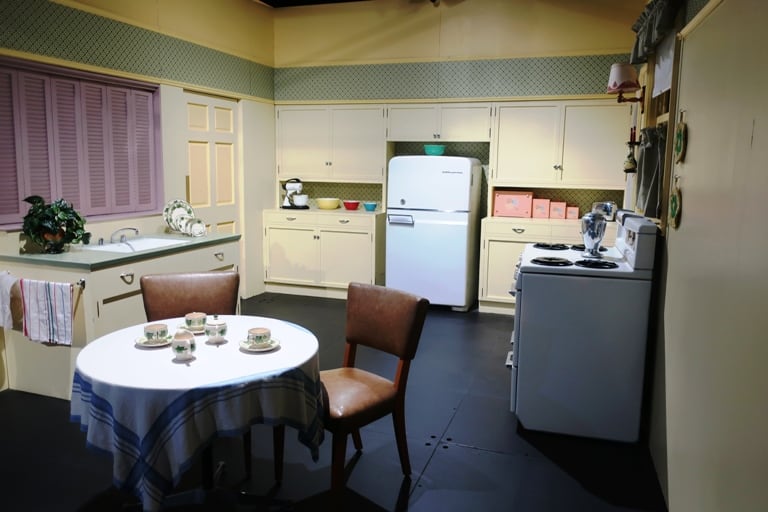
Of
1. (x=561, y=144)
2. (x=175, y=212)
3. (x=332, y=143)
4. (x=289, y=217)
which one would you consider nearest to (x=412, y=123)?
(x=332, y=143)

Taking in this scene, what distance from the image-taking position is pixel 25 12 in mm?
3414

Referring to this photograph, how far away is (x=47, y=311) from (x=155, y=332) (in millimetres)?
1418

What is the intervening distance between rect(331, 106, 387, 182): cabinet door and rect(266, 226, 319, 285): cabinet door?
69cm

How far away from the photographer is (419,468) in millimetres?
2695

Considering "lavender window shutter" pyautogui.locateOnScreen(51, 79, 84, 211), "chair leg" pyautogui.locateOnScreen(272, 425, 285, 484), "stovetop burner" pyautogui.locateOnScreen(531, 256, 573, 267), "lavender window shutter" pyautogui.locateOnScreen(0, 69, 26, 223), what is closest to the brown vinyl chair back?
"chair leg" pyautogui.locateOnScreen(272, 425, 285, 484)

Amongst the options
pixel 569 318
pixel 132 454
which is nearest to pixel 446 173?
pixel 569 318

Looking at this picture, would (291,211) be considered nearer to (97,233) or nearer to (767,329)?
(97,233)

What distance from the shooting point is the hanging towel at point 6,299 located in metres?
3.26

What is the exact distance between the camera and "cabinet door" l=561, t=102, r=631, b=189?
5016 millimetres

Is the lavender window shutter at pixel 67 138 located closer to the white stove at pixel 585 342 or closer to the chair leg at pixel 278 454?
the chair leg at pixel 278 454

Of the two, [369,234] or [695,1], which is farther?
[369,234]

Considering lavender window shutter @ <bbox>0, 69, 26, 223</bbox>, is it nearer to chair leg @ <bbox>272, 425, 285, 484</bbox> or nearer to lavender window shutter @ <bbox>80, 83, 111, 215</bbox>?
lavender window shutter @ <bbox>80, 83, 111, 215</bbox>

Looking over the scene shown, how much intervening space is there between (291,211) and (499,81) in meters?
2.32

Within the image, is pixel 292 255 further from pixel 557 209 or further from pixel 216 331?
pixel 216 331
